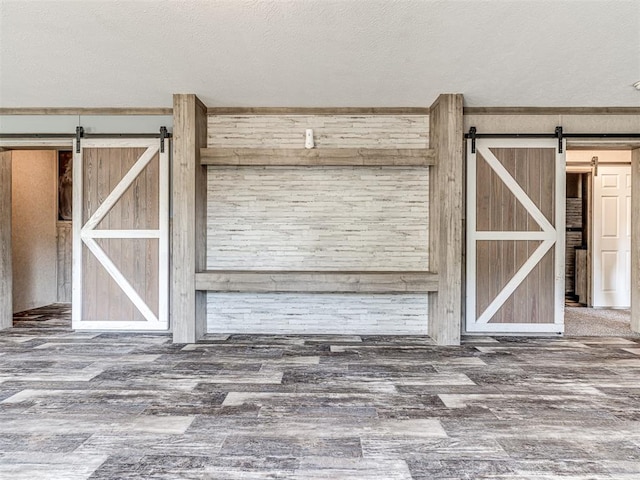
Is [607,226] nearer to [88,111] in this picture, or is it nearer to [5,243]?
[88,111]

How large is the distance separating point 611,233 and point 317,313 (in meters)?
5.27

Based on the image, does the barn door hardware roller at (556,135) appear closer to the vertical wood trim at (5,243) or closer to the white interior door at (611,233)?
the white interior door at (611,233)

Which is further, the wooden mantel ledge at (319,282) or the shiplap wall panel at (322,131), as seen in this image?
the shiplap wall panel at (322,131)

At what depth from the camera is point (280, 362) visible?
338 cm

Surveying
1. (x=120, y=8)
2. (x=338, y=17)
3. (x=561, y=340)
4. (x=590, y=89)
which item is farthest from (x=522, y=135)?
(x=120, y=8)

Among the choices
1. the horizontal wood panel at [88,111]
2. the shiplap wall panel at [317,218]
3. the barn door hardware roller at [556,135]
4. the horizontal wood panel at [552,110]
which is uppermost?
the horizontal wood panel at [88,111]

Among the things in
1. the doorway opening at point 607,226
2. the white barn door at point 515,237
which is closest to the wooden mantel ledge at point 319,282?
the white barn door at point 515,237

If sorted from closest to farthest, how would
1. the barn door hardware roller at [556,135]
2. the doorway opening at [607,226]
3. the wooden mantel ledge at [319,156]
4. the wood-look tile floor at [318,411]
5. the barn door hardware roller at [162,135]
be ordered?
the wood-look tile floor at [318,411] < the wooden mantel ledge at [319,156] < the barn door hardware roller at [556,135] < the barn door hardware roller at [162,135] < the doorway opening at [607,226]

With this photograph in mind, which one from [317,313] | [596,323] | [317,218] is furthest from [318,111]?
[596,323]

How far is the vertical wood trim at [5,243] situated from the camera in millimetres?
4723

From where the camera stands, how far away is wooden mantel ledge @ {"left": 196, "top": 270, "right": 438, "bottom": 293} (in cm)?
396

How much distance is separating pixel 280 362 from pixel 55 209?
5332 mm

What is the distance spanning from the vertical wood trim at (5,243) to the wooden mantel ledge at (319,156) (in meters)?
2.73

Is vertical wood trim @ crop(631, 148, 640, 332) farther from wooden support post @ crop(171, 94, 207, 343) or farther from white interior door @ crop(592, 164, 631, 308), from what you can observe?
wooden support post @ crop(171, 94, 207, 343)
